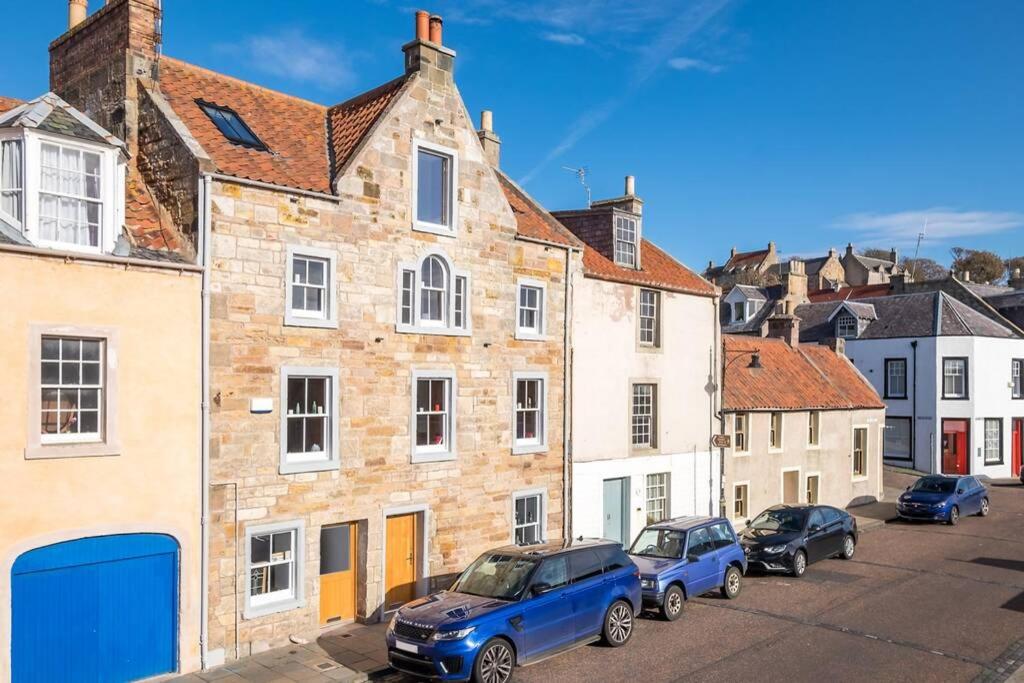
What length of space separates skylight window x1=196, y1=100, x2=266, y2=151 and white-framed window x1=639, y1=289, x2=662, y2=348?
39.0 ft

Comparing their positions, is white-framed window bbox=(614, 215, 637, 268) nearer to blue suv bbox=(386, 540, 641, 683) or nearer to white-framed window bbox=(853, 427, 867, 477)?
blue suv bbox=(386, 540, 641, 683)

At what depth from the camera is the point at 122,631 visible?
1305cm

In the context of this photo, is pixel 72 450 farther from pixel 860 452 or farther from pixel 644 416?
pixel 860 452

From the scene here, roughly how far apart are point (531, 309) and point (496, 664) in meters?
9.53

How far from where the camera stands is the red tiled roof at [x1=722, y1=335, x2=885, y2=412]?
28375 millimetres

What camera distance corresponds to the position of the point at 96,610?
41.9 feet

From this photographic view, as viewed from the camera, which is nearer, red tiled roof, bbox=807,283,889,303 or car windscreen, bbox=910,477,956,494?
car windscreen, bbox=910,477,956,494

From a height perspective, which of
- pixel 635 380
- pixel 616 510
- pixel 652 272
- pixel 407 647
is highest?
pixel 652 272

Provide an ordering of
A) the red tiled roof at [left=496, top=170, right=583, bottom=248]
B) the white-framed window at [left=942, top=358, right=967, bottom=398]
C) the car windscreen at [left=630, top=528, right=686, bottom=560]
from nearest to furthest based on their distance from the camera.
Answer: the car windscreen at [left=630, top=528, right=686, bottom=560] → the red tiled roof at [left=496, top=170, right=583, bottom=248] → the white-framed window at [left=942, top=358, right=967, bottom=398]

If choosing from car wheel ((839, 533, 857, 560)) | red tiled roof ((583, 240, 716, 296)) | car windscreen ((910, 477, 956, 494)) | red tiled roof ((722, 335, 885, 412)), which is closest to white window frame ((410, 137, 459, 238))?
red tiled roof ((583, 240, 716, 296))

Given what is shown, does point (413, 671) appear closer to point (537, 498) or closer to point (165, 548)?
point (165, 548)

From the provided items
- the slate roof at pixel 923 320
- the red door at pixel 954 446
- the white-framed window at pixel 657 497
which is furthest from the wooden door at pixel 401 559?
the red door at pixel 954 446

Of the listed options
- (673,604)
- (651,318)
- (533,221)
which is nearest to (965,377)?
(651,318)

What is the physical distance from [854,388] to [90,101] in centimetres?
3025
